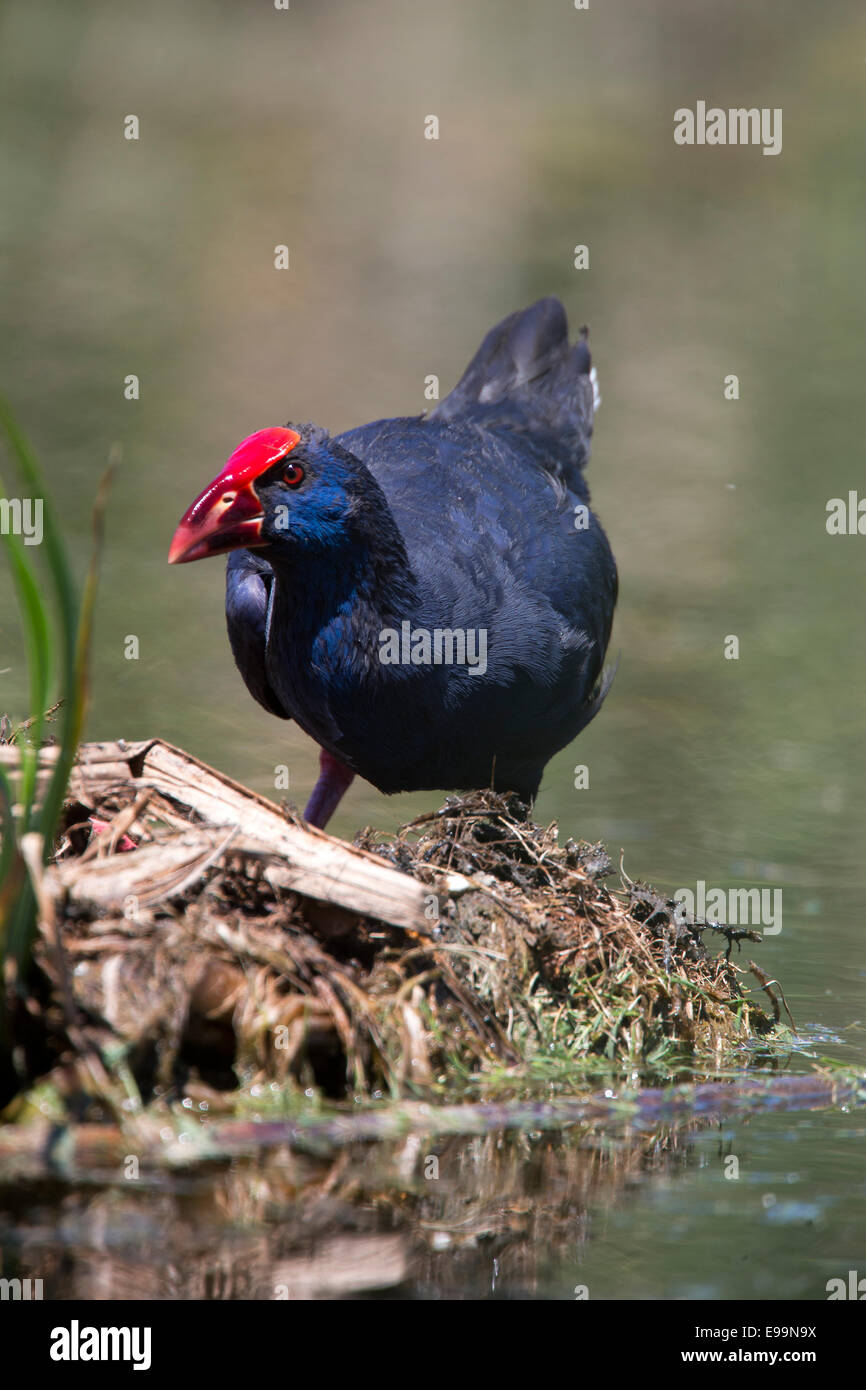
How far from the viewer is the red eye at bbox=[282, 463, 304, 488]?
15.5ft

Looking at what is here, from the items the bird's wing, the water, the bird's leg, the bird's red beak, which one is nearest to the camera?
the water

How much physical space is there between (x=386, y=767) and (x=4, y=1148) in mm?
1920

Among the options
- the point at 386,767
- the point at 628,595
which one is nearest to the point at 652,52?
the point at 628,595

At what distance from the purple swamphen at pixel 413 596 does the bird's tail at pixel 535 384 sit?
51 cm

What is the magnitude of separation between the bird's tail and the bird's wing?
4.09 feet

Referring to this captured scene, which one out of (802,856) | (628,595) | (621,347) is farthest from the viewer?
(621,347)

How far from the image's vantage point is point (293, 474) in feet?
15.5

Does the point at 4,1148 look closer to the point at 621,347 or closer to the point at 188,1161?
the point at 188,1161

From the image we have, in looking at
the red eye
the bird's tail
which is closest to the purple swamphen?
the red eye

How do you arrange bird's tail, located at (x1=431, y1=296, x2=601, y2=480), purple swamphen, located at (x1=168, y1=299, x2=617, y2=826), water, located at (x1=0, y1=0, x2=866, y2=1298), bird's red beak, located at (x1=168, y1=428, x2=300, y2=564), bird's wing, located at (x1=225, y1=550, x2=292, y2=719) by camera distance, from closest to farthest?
water, located at (x1=0, y1=0, x2=866, y2=1298) < bird's red beak, located at (x1=168, y1=428, x2=300, y2=564) < purple swamphen, located at (x1=168, y1=299, x2=617, y2=826) < bird's wing, located at (x1=225, y1=550, x2=292, y2=719) < bird's tail, located at (x1=431, y1=296, x2=601, y2=480)

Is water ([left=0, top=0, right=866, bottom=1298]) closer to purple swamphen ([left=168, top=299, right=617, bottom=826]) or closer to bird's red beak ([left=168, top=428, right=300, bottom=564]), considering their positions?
purple swamphen ([left=168, top=299, right=617, bottom=826])

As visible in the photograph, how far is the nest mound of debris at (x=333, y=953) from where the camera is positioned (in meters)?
3.65

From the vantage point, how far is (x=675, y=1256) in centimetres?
340

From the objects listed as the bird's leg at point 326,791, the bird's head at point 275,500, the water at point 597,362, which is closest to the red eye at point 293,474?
the bird's head at point 275,500
